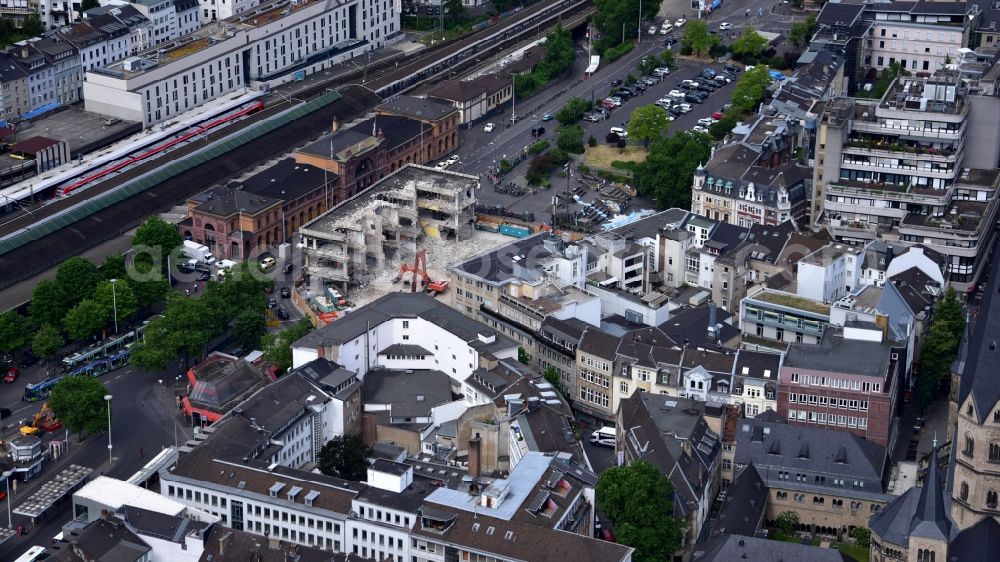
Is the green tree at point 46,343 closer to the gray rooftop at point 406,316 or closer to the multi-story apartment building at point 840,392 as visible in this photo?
the gray rooftop at point 406,316

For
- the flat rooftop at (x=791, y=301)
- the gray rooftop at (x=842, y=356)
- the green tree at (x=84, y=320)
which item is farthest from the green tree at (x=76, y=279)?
the gray rooftop at (x=842, y=356)

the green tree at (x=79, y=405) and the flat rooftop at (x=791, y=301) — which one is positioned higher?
the flat rooftop at (x=791, y=301)

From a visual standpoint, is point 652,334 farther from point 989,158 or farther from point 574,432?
point 989,158

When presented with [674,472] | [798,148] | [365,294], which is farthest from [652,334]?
[798,148]

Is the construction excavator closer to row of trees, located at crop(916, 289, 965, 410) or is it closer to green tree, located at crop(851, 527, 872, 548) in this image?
green tree, located at crop(851, 527, 872, 548)

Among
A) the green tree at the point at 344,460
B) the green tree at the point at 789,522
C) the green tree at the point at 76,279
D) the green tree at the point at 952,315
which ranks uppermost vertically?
the green tree at the point at 952,315

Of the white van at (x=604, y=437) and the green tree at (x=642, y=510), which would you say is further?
the white van at (x=604, y=437)
